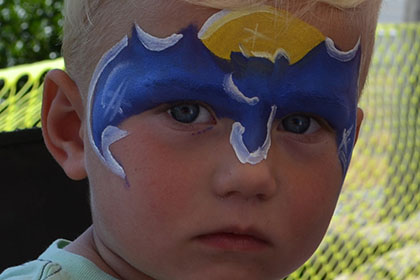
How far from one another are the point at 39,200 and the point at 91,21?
792 millimetres

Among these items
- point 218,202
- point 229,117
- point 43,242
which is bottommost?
point 43,242

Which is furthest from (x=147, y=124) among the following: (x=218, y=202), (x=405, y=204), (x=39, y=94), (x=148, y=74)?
(x=405, y=204)

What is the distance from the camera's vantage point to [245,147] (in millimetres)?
1485

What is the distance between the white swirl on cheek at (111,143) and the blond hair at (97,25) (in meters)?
0.15

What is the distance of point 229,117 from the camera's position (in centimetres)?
151

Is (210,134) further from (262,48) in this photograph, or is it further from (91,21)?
(91,21)

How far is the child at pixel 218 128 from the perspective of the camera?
149 centimetres

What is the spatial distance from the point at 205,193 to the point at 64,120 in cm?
43

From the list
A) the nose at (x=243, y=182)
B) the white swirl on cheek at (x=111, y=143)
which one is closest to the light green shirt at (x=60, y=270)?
the white swirl on cheek at (x=111, y=143)

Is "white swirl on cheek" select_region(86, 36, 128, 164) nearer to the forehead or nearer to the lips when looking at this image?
the forehead

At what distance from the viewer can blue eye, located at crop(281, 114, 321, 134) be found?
1566 millimetres

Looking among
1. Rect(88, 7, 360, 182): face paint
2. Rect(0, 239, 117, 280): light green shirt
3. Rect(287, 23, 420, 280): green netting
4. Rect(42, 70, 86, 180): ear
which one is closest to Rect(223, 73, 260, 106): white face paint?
Rect(88, 7, 360, 182): face paint

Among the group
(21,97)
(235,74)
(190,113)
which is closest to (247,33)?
(235,74)

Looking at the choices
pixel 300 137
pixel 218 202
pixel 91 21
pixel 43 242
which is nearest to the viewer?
pixel 218 202
